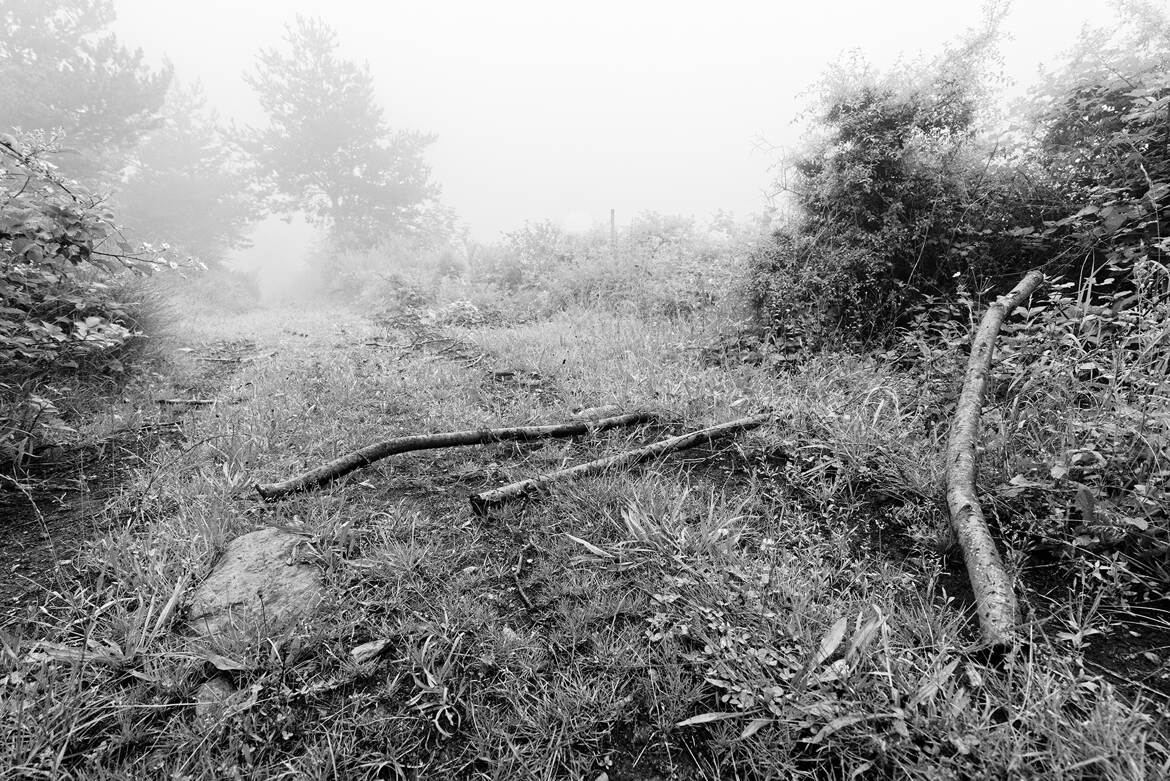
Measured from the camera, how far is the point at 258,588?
1922 millimetres

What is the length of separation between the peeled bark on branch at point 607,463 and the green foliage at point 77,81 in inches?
872

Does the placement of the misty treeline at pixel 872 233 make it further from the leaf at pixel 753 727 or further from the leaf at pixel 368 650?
the leaf at pixel 753 727

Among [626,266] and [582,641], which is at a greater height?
[626,266]

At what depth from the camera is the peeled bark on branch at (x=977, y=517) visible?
1546mm

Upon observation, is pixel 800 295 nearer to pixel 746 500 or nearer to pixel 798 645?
pixel 746 500

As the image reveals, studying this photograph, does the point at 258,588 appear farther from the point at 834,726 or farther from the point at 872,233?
the point at 872,233

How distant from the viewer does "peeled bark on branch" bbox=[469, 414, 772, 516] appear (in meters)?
2.46

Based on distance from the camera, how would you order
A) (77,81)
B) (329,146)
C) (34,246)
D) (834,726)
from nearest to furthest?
(834,726), (34,246), (77,81), (329,146)

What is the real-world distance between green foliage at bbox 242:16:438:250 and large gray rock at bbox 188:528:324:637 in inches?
→ 1016

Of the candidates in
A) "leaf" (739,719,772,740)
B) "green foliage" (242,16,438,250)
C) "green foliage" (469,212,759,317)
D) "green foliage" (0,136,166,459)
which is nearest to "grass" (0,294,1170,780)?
"leaf" (739,719,772,740)

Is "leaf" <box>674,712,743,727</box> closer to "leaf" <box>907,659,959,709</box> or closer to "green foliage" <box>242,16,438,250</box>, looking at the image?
"leaf" <box>907,659,959,709</box>

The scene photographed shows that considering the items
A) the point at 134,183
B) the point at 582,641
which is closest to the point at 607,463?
the point at 582,641

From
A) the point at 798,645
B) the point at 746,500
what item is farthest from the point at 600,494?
the point at 798,645

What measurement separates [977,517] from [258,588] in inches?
121
